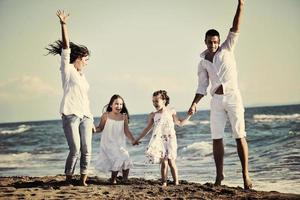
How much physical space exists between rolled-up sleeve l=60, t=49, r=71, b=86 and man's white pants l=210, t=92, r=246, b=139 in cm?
176

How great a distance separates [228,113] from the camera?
15.5 ft

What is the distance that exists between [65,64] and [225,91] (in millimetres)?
1884

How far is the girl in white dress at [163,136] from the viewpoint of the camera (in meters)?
5.05

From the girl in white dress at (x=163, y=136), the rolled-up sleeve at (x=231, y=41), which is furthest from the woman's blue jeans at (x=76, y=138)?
the rolled-up sleeve at (x=231, y=41)

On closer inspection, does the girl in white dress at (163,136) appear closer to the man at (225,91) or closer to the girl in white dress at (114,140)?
the girl in white dress at (114,140)

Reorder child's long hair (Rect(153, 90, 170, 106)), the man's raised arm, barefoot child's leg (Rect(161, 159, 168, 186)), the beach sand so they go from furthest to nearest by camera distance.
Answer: child's long hair (Rect(153, 90, 170, 106)) → barefoot child's leg (Rect(161, 159, 168, 186)) → the man's raised arm → the beach sand

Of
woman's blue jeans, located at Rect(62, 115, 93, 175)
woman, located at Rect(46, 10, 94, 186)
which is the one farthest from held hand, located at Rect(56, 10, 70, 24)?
woman's blue jeans, located at Rect(62, 115, 93, 175)

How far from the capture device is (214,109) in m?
4.81

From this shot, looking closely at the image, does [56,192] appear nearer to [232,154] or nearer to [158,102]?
[158,102]

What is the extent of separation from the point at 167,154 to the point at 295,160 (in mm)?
3647

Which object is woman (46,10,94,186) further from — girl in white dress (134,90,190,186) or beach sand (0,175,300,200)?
girl in white dress (134,90,190,186)

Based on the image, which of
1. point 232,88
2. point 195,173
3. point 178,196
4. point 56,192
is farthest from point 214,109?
point 195,173

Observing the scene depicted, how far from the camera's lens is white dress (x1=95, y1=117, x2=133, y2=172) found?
5.35m

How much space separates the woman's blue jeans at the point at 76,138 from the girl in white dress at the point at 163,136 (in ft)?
2.57
